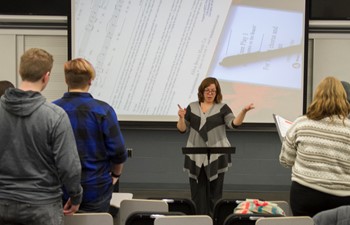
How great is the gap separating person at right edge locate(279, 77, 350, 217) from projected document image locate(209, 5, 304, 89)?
10.4 ft

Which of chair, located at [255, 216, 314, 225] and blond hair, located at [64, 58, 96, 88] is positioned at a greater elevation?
blond hair, located at [64, 58, 96, 88]

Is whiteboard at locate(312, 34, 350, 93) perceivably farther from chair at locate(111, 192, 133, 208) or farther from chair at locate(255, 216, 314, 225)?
chair at locate(255, 216, 314, 225)

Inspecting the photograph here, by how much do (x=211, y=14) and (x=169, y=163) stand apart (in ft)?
6.01

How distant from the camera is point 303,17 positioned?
5711mm

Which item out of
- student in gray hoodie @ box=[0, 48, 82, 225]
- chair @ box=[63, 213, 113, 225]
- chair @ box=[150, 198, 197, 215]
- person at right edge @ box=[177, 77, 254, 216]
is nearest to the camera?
student in gray hoodie @ box=[0, 48, 82, 225]

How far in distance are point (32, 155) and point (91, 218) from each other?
40cm

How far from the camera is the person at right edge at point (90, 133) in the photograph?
8.06ft

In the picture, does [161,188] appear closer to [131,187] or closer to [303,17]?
[131,187]

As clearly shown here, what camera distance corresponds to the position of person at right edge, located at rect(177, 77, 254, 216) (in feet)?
14.3

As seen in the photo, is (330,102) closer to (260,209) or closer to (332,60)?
(260,209)

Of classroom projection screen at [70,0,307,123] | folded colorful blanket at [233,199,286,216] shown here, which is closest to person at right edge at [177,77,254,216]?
classroom projection screen at [70,0,307,123]

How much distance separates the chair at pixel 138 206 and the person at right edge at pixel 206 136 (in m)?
1.55

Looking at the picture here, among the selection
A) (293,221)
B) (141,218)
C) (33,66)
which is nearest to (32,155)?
(33,66)

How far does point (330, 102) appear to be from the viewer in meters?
2.57
